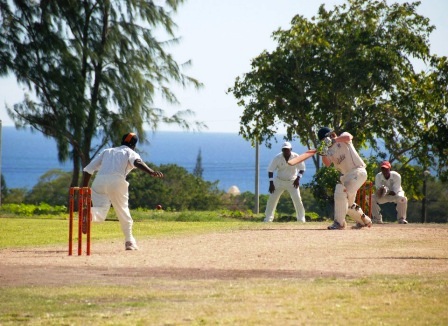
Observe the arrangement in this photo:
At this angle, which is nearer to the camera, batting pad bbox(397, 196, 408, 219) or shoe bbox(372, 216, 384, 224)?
shoe bbox(372, 216, 384, 224)

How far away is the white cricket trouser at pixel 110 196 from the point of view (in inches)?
669

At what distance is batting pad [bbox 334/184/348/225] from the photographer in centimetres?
2225

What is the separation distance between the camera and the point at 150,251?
17.5 metres

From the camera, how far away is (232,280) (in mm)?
13516

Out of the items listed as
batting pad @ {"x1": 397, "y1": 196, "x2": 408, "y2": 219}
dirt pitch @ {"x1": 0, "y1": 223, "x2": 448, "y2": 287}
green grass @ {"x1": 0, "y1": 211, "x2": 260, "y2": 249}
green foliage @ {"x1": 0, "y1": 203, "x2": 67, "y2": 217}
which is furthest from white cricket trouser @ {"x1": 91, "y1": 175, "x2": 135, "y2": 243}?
green foliage @ {"x1": 0, "y1": 203, "x2": 67, "y2": 217}

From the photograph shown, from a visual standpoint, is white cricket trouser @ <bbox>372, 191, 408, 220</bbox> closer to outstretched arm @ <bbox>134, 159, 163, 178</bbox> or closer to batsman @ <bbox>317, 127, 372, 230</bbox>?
batsman @ <bbox>317, 127, 372, 230</bbox>

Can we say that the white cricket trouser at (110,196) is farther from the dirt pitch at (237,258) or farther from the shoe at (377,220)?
the shoe at (377,220)

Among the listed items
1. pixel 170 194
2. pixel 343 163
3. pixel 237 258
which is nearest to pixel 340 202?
pixel 343 163

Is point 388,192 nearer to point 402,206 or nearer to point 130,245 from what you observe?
point 402,206

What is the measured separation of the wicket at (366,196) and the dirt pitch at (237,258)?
15.8ft

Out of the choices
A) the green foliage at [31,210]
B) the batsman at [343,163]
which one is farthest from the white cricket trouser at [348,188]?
the green foliage at [31,210]

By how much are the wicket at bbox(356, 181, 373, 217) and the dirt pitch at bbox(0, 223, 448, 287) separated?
4809 millimetres

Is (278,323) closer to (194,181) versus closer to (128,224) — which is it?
(128,224)

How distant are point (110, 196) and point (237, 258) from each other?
2203 millimetres
